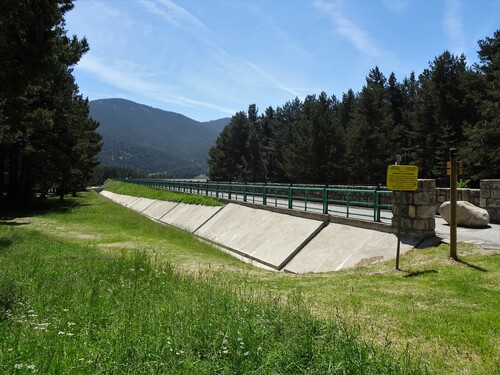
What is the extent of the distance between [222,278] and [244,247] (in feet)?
26.5

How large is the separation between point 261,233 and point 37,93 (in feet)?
79.6

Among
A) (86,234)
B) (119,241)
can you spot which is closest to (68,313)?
(119,241)

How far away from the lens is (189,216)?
27.9 metres

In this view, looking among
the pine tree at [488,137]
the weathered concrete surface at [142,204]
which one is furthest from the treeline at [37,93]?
the pine tree at [488,137]

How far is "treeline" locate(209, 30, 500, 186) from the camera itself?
116 feet

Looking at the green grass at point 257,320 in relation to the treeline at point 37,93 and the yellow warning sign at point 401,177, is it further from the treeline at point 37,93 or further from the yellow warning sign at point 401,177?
the treeline at point 37,93

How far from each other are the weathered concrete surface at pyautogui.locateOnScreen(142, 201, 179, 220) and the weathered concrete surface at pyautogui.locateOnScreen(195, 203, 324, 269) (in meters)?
11.9

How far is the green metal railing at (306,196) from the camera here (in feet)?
43.4

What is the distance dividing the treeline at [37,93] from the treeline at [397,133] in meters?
29.6

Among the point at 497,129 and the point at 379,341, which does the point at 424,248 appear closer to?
the point at 379,341

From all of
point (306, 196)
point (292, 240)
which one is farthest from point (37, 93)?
point (292, 240)

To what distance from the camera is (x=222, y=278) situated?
28.6 ft

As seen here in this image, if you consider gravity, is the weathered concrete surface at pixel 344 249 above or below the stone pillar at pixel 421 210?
below

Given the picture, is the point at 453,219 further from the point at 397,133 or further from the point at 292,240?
the point at 397,133
